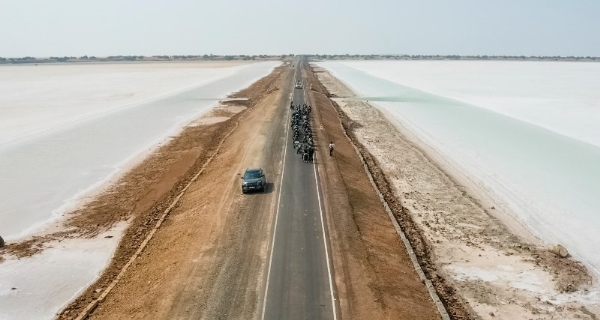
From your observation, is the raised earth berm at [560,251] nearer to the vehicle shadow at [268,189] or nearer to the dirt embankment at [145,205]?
the vehicle shadow at [268,189]

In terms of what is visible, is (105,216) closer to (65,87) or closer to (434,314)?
(434,314)

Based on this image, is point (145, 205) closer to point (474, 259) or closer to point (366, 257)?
point (366, 257)

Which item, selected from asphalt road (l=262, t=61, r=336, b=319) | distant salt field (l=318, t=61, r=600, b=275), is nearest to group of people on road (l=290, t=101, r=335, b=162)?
asphalt road (l=262, t=61, r=336, b=319)

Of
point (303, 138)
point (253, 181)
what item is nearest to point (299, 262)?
point (253, 181)

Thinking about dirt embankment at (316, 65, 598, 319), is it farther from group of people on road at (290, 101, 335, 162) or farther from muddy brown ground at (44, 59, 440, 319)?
group of people on road at (290, 101, 335, 162)

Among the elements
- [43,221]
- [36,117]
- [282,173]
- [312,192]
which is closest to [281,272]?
[312,192]

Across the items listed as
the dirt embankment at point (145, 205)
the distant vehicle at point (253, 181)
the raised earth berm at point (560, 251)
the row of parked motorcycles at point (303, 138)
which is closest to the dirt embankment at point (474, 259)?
the raised earth berm at point (560, 251)
